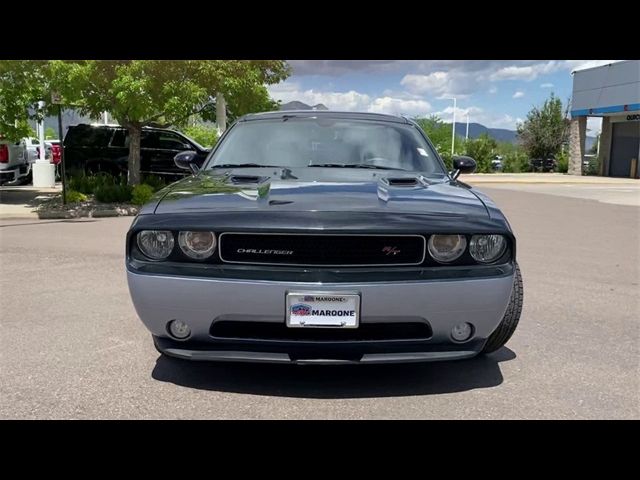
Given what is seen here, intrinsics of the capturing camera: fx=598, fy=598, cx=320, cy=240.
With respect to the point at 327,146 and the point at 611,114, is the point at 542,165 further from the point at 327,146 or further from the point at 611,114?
the point at 327,146

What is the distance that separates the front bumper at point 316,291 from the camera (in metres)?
2.82

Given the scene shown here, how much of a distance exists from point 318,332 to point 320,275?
286 millimetres

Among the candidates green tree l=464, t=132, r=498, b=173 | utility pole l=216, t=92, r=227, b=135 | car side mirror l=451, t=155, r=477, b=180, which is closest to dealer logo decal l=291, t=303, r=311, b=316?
car side mirror l=451, t=155, r=477, b=180

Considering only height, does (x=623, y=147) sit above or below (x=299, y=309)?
above

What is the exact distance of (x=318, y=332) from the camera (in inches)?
115

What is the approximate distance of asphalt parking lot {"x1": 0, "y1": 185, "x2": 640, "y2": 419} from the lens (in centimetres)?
305

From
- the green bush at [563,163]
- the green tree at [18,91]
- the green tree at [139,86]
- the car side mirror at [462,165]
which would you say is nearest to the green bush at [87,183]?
the green tree at [139,86]

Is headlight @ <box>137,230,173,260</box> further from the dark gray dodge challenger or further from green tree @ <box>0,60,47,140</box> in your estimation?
green tree @ <box>0,60,47,140</box>

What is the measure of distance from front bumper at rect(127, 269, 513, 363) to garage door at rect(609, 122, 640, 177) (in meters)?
32.4

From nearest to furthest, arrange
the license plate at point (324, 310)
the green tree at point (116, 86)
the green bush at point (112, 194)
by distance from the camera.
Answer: the license plate at point (324, 310), the green tree at point (116, 86), the green bush at point (112, 194)

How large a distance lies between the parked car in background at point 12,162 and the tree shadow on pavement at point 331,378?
499 inches

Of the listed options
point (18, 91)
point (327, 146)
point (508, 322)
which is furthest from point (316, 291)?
point (18, 91)

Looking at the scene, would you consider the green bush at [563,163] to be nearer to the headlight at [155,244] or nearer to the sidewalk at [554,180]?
the sidewalk at [554,180]

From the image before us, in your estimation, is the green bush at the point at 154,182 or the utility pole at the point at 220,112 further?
the utility pole at the point at 220,112
